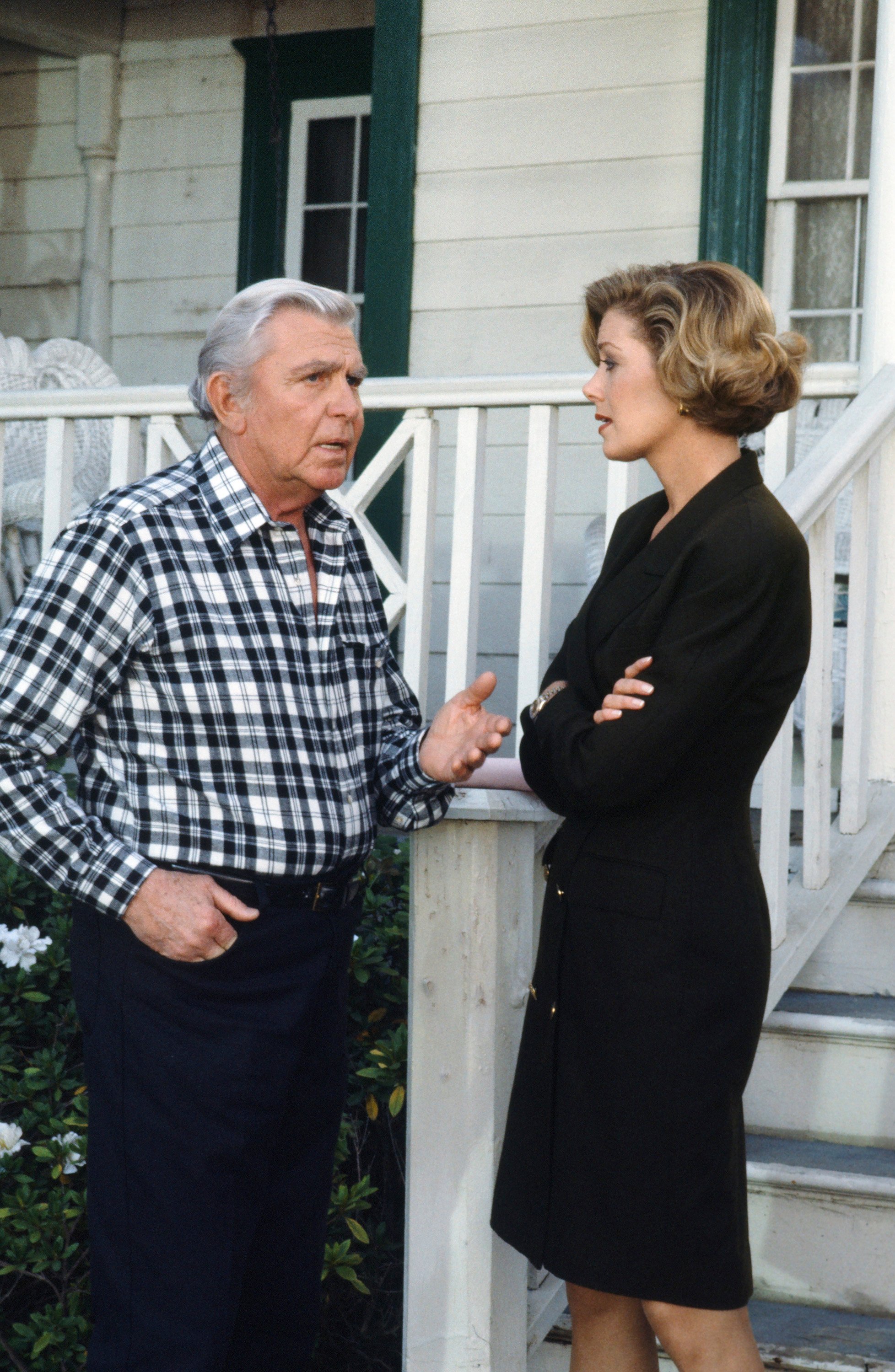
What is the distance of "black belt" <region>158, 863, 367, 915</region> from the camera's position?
188 centimetres

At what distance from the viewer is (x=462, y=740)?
2.05 meters

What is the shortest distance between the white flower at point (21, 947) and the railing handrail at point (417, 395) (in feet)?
3.94

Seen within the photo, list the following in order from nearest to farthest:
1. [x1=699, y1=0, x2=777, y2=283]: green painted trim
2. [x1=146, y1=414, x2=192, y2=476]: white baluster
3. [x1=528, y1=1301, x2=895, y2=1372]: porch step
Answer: [x1=528, y1=1301, x2=895, y2=1372]: porch step, [x1=146, y1=414, x2=192, y2=476]: white baluster, [x1=699, y1=0, x2=777, y2=283]: green painted trim

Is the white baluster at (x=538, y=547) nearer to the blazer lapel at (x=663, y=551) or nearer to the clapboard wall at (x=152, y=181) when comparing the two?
the blazer lapel at (x=663, y=551)

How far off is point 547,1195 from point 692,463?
0.98 meters

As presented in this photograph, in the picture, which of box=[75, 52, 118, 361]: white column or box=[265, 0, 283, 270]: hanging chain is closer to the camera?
box=[265, 0, 283, 270]: hanging chain

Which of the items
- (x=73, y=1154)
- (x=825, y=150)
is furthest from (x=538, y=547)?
(x=825, y=150)

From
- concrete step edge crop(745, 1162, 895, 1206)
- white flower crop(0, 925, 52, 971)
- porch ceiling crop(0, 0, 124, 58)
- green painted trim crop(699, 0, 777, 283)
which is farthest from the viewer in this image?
porch ceiling crop(0, 0, 124, 58)

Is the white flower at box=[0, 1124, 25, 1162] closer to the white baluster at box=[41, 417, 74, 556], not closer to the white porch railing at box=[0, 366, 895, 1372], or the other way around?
the white porch railing at box=[0, 366, 895, 1372]

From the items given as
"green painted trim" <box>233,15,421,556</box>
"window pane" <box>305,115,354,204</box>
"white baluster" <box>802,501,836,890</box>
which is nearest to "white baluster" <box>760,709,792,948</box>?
"white baluster" <box>802,501,836,890</box>

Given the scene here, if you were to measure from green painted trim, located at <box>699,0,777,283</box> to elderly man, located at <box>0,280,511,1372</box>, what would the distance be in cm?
268

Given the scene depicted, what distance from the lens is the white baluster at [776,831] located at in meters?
→ 2.65

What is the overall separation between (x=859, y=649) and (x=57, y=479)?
1.90 meters

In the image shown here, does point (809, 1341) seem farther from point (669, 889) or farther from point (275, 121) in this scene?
point (275, 121)
